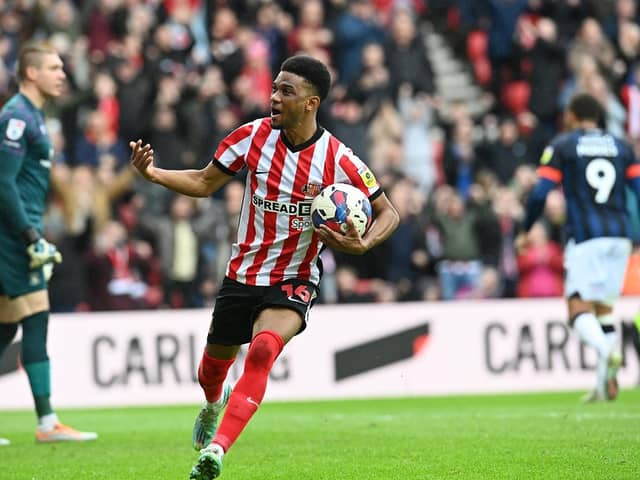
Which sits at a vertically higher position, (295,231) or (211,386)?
(295,231)

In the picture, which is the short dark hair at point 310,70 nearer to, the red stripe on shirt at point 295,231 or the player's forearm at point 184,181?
the red stripe on shirt at point 295,231

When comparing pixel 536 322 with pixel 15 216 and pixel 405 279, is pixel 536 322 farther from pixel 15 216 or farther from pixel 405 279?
pixel 15 216

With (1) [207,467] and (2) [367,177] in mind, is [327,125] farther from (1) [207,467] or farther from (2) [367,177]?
(1) [207,467]

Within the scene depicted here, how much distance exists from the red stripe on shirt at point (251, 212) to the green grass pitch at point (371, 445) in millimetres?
1169

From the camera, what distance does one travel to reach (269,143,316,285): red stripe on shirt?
7.59m

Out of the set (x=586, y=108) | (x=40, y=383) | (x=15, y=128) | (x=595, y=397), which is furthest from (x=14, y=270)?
(x=595, y=397)

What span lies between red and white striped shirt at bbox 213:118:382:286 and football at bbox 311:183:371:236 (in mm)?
160

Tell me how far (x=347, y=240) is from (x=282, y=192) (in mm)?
595

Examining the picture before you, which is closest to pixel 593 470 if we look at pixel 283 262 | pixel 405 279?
pixel 283 262

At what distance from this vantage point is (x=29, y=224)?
9.27 m

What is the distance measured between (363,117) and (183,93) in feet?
8.00

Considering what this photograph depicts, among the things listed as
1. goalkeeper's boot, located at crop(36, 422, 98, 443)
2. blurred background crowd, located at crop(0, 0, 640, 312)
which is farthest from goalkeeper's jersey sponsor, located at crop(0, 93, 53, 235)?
blurred background crowd, located at crop(0, 0, 640, 312)

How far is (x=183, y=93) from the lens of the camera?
17.3 meters

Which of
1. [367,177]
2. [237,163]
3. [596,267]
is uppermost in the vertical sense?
[237,163]
